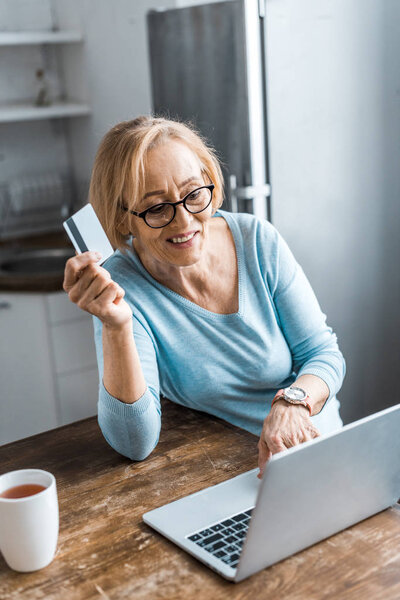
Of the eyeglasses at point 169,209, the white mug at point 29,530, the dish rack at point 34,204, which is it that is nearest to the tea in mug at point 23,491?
the white mug at point 29,530

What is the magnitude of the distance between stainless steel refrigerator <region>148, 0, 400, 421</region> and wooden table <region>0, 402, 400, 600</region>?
49.6 inches

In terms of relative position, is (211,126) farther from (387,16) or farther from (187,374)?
(187,374)

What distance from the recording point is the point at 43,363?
9.02ft

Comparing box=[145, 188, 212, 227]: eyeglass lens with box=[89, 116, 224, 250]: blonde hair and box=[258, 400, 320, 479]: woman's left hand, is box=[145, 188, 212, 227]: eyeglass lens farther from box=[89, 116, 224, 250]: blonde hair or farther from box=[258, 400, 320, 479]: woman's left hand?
box=[258, 400, 320, 479]: woman's left hand

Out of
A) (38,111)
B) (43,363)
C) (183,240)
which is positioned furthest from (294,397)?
(38,111)

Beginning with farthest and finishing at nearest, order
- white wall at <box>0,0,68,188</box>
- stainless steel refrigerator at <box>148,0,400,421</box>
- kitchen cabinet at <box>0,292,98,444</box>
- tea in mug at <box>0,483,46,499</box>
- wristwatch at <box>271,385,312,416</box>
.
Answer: white wall at <box>0,0,68,188</box> < kitchen cabinet at <box>0,292,98,444</box> < stainless steel refrigerator at <box>148,0,400,421</box> < wristwatch at <box>271,385,312,416</box> < tea in mug at <box>0,483,46,499</box>

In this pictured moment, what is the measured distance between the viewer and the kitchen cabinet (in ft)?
8.87

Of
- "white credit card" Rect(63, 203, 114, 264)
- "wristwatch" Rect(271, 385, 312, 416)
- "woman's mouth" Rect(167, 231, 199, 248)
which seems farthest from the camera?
"woman's mouth" Rect(167, 231, 199, 248)

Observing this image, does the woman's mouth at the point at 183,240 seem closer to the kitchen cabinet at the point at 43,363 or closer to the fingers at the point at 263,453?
the fingers at the point at 263,453

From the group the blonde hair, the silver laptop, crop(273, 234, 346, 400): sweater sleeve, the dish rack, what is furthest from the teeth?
the dish rack

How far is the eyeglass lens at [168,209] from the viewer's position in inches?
55.0

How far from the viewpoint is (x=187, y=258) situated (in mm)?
1440

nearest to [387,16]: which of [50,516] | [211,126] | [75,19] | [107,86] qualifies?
[211,126]

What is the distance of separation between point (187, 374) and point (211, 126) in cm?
116
